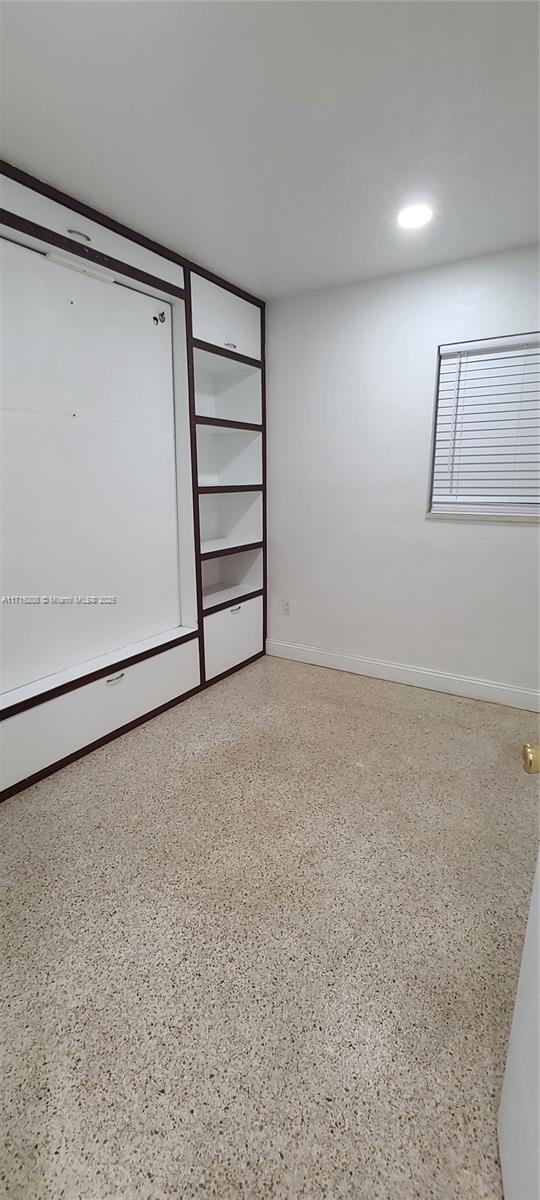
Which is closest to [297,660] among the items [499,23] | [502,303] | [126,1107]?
[502,303]

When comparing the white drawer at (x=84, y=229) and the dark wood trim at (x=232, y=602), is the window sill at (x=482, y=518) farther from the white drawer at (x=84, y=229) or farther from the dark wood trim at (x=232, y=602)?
the white drawer at (x=84, y=229)

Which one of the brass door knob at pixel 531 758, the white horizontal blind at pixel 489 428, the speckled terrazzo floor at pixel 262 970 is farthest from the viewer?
the white horizontal blind at pixel 489 428

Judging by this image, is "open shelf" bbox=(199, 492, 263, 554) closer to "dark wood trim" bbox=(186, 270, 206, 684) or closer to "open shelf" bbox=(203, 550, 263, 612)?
"open shelf" bbox=(203, 550, 263, 612)

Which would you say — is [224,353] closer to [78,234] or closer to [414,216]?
[78,234]

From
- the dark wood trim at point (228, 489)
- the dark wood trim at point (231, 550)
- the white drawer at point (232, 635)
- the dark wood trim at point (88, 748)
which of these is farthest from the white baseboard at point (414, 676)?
the dark wood trim at point (228, 489)

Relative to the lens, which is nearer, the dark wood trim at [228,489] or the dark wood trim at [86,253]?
the dark wood trim at [86,253]

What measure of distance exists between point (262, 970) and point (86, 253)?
2.69m

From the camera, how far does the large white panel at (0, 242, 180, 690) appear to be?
78.7 inches

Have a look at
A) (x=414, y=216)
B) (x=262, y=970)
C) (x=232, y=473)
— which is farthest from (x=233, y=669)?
(x=414, y=216)

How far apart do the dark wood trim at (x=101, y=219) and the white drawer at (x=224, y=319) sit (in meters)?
0.04

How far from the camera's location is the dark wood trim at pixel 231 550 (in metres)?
2.98

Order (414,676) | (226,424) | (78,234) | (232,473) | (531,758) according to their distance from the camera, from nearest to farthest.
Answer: (531,758) → (78,234) → (226,424) → (414,676) → (232,473)

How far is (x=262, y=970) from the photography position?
1.36m

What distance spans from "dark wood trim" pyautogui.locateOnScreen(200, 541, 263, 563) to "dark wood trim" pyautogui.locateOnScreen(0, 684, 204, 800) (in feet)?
2.68
